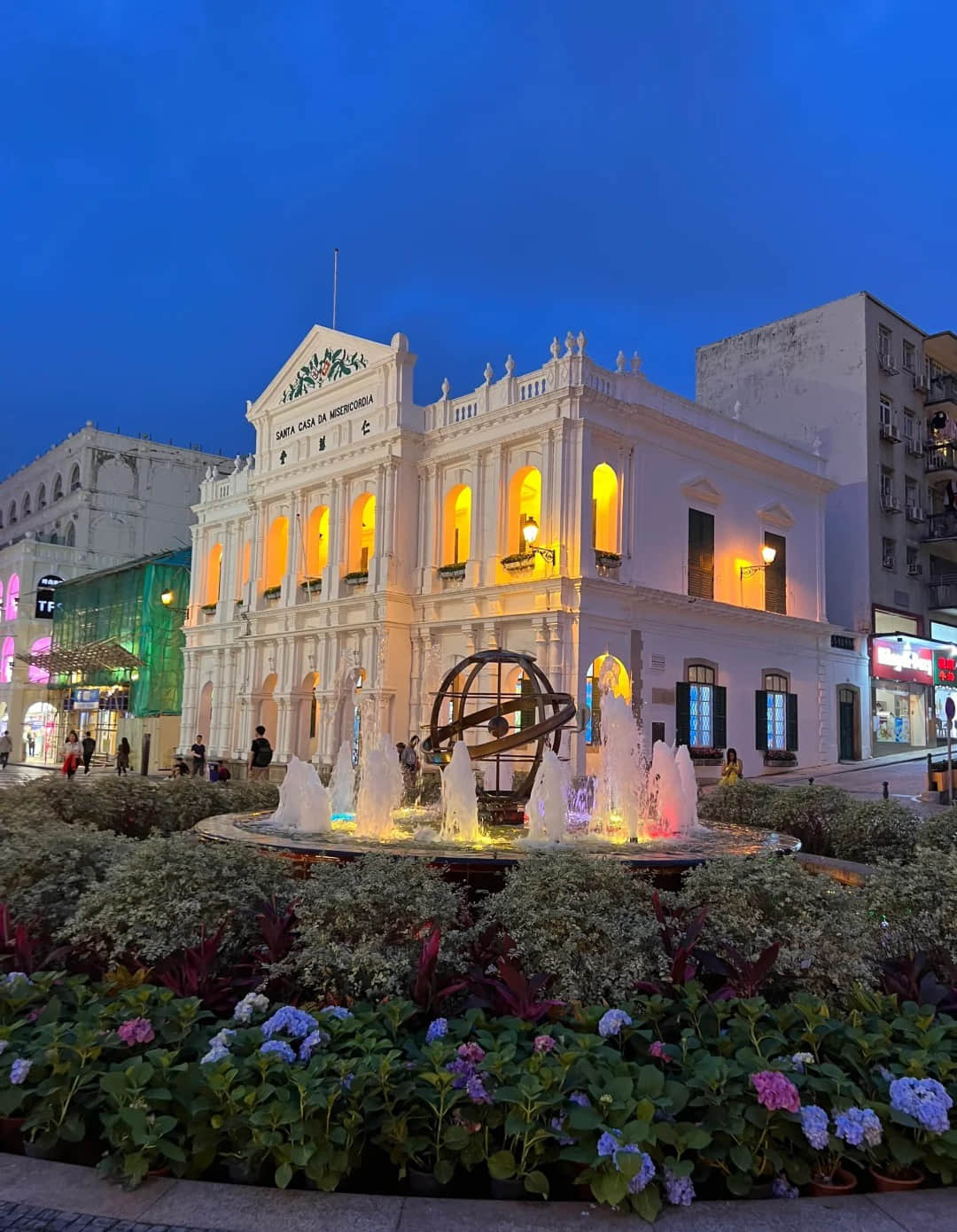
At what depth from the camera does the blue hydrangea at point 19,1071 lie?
10.7 feet

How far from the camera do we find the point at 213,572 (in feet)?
119

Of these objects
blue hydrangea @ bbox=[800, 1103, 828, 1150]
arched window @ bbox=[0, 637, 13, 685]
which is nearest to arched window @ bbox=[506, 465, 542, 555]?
blue hydrangea @ bbox=[800, 1103, 828, 1150]

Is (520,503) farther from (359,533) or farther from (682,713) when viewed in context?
(682,713)

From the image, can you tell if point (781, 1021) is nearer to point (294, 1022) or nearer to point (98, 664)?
point (294, 1022)

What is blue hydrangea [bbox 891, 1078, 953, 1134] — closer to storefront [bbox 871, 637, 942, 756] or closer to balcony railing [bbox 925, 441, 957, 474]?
storefront [bbox 871, 637, 942, 756]

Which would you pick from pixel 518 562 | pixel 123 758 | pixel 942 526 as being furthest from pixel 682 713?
pixel 123 758

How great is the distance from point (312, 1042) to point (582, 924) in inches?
64.8

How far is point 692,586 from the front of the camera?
25.9 metres

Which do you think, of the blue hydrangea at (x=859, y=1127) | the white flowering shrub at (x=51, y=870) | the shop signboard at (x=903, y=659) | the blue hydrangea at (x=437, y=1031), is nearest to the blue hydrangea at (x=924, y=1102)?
the blue hydrangea at (x=859, y=1127)

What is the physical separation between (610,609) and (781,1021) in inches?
776

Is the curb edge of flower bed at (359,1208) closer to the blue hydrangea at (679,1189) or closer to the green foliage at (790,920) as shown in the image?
the blue hydrangea at (679,1189)

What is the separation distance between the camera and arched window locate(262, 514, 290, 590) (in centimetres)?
3159

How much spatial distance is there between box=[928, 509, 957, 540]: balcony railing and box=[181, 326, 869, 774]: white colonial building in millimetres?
6827

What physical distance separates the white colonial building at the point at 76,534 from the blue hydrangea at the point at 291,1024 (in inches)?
1824
